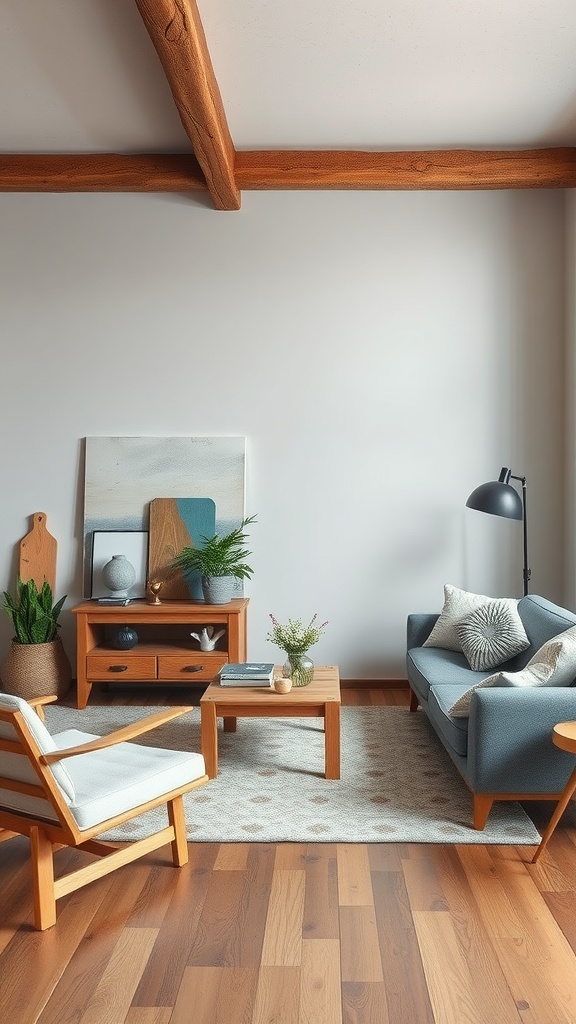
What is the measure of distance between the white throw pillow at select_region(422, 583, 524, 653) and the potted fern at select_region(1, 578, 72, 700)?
7.35 feet

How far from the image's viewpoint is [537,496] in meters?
5.68

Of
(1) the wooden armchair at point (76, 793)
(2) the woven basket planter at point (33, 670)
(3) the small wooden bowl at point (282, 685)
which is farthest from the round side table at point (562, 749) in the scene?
(2) the woven basket planter at point (33, 670)

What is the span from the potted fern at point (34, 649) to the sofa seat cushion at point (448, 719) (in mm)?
2404

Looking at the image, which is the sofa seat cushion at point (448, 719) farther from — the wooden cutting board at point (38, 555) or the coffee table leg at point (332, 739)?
the wooden cutting board at point (38, 555)

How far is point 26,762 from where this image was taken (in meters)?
2.73

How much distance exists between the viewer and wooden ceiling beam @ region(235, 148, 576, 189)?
533 cm

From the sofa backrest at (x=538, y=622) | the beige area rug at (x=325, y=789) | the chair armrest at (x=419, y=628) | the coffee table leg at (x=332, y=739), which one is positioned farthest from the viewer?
the chair armrest at (x=419, y=628)

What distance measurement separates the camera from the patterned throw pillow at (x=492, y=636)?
4.55 meters

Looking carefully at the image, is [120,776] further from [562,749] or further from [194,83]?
[194,83]

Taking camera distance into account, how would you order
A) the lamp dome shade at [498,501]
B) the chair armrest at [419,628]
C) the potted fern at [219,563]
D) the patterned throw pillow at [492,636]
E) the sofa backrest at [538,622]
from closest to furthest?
the sofa backrest at [538,622], the patterned throw pillow at [492,636], the lamp dome shade at [498,501], the chair armrest at [419,628], the potted fern at [219,563]

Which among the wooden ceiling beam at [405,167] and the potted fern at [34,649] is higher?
the wooden ceiling beam at [405,167]

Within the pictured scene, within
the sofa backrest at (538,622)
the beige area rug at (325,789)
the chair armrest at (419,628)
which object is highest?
the sofa backrest at (538,622)

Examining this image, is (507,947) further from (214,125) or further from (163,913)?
(214,125)

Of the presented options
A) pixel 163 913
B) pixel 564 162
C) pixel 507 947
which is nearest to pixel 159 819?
pixel 163 913
